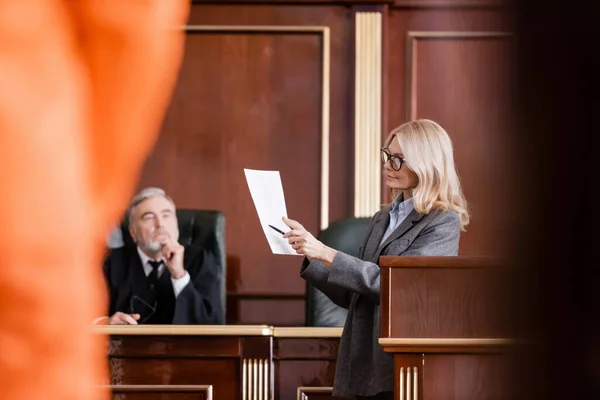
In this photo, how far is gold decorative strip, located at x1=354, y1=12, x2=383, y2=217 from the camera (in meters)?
4.03

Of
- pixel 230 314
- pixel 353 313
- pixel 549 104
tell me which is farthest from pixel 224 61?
pixel 549 104

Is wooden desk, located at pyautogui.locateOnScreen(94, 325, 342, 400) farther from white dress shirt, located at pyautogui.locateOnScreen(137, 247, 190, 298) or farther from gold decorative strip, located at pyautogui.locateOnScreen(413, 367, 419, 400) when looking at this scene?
gold decorative strip, located at pyautogui.locateOnScreen(413, 367, 419, 400)

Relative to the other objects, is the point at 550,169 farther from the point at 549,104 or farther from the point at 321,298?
the point at 321,298

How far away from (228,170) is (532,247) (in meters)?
3.84

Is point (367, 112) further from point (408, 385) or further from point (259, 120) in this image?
point (408, 385)

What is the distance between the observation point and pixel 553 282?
0.89 feet

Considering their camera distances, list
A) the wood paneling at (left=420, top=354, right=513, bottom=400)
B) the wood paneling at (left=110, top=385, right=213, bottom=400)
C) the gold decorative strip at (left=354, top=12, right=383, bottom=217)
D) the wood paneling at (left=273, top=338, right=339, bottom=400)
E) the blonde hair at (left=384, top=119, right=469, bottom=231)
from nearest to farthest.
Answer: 1. the wood paneling at (left=420, top=354, right=513, bottom=400)
2. the blonde hair at (left=384, top=119, right=469, bottom=231)
3. the wood paneling at (left=110, top=385, right=213, bottom=400)
4. the wood paneling at (left=273, top=338, right=339, bottom=400)
5. the gold decorative strip at (left=354, top=12, right=383, bottom=217)

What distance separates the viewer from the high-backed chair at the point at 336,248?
11.2ft

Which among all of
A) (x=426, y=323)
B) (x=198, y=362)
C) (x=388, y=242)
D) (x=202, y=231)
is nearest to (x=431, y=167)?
(x=388, y=242)

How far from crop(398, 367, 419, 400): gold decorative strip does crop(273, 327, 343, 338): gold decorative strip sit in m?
0.82

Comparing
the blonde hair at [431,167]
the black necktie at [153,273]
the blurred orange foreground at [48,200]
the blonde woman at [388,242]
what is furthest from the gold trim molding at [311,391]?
the blurred orange foreground at [48,200]

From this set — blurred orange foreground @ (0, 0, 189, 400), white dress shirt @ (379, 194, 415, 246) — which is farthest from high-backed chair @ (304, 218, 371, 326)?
blurred orange foreground @ (0, 0, 189, 400)

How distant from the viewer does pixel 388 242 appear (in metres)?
2.37

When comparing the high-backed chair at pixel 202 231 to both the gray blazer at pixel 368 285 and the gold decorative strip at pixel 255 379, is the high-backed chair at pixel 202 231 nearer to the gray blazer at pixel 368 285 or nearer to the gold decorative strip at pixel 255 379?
the gold decorative strip at pixel 255 379
